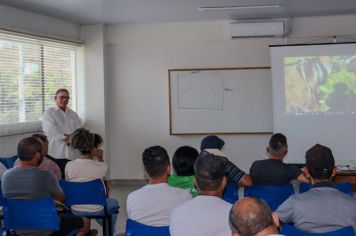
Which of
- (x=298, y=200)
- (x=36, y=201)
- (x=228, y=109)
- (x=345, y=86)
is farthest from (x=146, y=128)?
(x=298, y=200)

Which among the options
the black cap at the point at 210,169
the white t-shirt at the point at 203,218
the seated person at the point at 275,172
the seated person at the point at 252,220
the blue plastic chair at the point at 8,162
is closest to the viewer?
the seated person at the point at 252,220

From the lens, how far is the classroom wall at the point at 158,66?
757cm

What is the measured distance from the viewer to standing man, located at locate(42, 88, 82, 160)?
635 centimetres

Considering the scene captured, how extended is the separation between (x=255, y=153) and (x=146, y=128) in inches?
69.8

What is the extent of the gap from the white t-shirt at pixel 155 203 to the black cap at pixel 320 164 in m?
0.76

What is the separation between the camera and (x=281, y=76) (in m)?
6.95

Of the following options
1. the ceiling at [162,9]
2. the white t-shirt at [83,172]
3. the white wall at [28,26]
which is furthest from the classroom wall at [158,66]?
the white t-shirt at [83,172]

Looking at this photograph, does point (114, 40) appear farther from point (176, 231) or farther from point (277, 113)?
point (176, 231)

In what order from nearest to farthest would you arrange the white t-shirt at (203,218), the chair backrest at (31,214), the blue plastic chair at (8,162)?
the white t-shirt at (203,218) → the chair backrest at (31,214) → the blue plastic chair at (8,162)

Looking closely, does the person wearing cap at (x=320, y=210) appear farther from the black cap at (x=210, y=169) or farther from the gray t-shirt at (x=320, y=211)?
the black cap at (x=210, y=169)

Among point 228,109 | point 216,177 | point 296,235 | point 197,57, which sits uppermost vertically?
point 197,57

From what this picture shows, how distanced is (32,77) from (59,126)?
2.53 feet

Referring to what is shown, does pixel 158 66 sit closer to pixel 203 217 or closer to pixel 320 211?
pixel 320 211

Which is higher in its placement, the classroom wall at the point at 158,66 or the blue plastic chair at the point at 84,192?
the classroom wall at the point at 158,66
